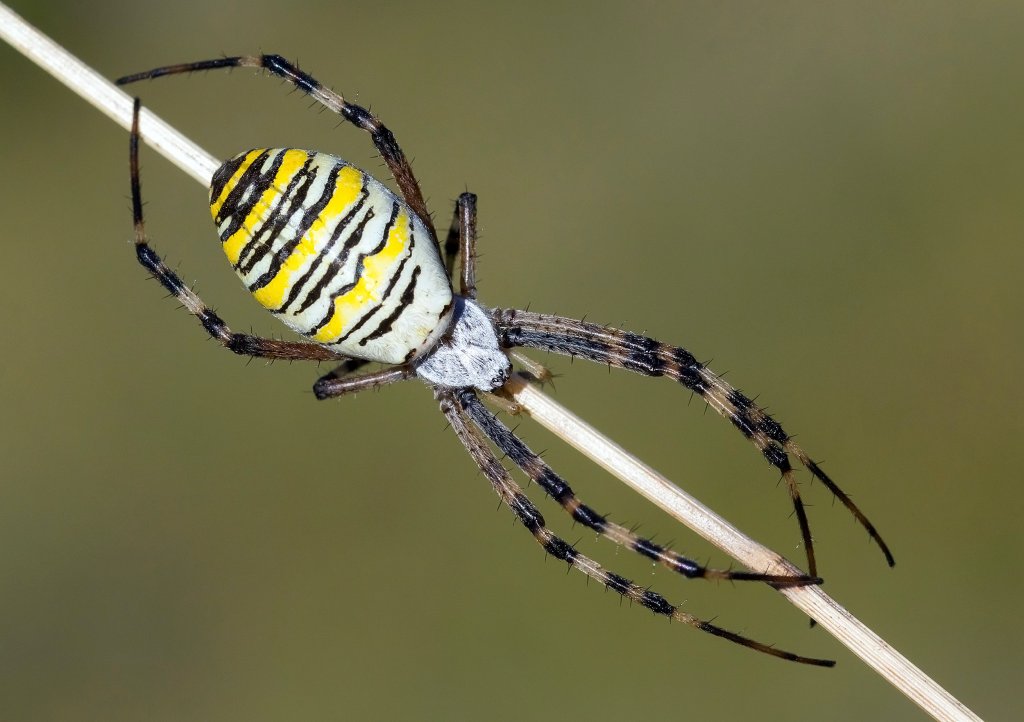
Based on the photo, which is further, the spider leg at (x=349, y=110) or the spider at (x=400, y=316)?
the spider leg at (x=349, y=110)

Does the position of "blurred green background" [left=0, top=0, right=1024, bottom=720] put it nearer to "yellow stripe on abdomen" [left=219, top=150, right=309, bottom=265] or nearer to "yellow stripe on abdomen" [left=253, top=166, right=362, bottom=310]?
"yellow stripe on abdomen" [left=253, top=166, right=362, bottom=310]

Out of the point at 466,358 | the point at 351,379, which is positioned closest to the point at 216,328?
the point at 351,379

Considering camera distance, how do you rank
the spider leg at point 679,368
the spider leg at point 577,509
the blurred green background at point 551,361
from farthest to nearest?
1. the blurred green background at point 551,361
2. the spider leg at point 679,368
3. the spider leg at point 577,509

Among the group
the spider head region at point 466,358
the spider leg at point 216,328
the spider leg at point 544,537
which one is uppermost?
the spider head region at point 466,358

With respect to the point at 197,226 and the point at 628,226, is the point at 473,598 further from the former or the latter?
the point at 197,226

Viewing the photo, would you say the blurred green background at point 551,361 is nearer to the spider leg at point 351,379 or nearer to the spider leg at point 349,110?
the spider leg at point 351,379

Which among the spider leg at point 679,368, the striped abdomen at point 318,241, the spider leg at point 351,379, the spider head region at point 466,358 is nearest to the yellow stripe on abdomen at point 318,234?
the striped abdomen at point 318,241

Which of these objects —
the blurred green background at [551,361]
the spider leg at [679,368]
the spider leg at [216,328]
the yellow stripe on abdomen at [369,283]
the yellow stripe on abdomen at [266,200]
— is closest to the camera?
the yellow stripe on abdomen at [266,200]

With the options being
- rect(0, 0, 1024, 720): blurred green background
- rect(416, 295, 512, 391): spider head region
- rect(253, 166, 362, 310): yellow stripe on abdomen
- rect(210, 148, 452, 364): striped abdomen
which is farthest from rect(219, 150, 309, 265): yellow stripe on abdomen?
rect(0, 0, 1024, 720): blurred green background

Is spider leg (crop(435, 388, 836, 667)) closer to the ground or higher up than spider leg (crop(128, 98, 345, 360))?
higher up
